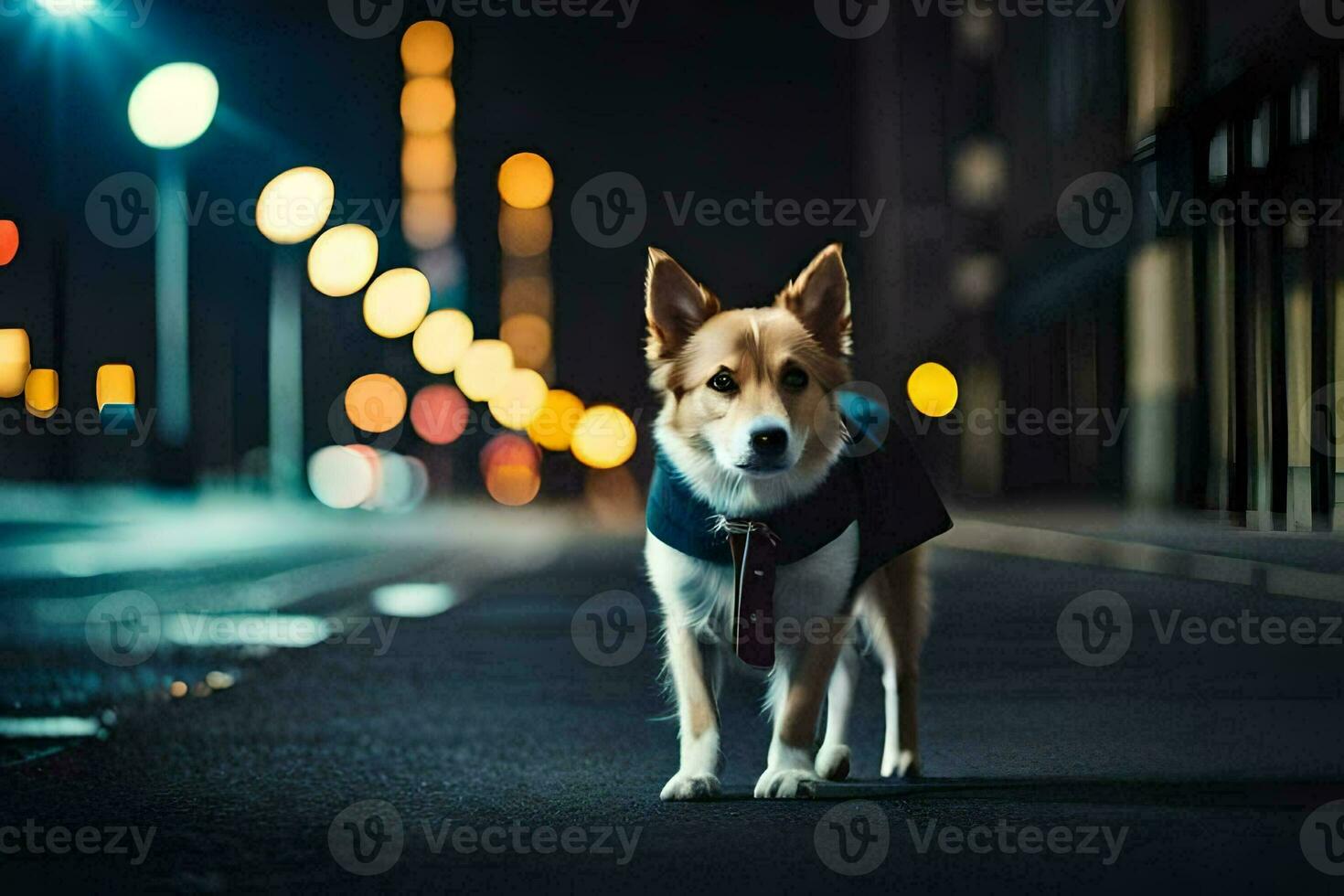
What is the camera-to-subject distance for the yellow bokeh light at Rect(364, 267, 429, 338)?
48719 millimetres

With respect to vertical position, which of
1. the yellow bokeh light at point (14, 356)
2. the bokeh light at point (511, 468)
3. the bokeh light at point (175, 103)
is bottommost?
the bokeh light at point (511, 468)

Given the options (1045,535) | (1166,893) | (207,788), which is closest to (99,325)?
(1045,535)

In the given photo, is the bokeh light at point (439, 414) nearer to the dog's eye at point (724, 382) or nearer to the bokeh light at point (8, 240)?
the bokeh light at point (8, 240)

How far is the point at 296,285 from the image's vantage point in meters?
30.2

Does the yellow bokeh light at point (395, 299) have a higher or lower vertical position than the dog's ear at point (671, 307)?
higher

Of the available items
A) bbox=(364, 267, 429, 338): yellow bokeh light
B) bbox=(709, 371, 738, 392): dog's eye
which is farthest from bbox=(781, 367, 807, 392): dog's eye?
bbox=(364, 267, 429, 338): yellow bokeh light

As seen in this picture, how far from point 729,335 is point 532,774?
193 cm

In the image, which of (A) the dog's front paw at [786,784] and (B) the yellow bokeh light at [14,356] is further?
(B) the yellow bokeh light at [14,356]

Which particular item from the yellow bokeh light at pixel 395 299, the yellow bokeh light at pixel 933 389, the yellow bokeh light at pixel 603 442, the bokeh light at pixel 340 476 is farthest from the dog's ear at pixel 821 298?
the yellow bokeh light at pixel 603 442

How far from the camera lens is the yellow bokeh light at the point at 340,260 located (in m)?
32.9

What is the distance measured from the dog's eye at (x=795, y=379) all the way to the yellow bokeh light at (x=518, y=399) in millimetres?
69927

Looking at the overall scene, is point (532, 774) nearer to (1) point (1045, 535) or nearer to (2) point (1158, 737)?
(2) point (1158, 737)

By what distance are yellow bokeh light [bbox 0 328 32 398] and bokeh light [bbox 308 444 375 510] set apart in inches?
707

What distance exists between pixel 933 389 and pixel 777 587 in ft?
131
